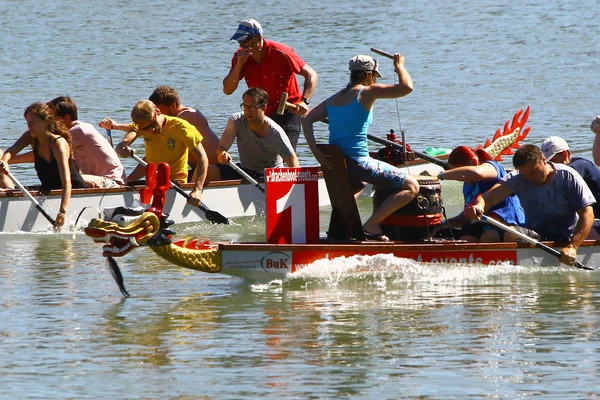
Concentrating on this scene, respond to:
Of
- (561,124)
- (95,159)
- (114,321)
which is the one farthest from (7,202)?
(561,124)

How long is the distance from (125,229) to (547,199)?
3492mm

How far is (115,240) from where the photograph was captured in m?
10.2

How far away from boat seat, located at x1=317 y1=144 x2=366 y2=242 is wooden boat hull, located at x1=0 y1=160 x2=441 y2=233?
3388 mm

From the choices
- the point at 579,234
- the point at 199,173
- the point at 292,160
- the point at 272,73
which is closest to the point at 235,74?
the point at 272,73

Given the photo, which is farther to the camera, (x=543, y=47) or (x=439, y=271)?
(x=543, y=47)

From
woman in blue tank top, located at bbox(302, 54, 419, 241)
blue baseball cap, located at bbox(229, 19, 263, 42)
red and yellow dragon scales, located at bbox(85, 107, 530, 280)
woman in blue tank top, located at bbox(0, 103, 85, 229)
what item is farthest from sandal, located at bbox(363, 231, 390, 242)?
blue baseball cap, located at bbox(229, 19, 263, 42)

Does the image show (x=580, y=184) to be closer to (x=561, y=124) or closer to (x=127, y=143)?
(x=127, y=143)

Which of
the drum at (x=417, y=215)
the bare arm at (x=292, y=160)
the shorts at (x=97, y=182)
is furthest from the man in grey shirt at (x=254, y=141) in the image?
the drum at (x=417, y=215)

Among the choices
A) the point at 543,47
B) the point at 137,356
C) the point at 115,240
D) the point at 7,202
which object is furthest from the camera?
the point at 543,47

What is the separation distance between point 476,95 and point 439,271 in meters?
16.2

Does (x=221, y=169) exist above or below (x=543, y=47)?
below

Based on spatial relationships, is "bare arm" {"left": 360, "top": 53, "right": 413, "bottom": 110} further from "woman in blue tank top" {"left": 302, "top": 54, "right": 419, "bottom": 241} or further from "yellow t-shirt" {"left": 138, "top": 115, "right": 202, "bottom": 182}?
"yellow t-shirt" {"left": 138, "top": 115, "right": 202, "bottom": 182}

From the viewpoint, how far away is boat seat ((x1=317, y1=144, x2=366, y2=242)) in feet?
36.8

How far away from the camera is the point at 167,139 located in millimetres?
14844
